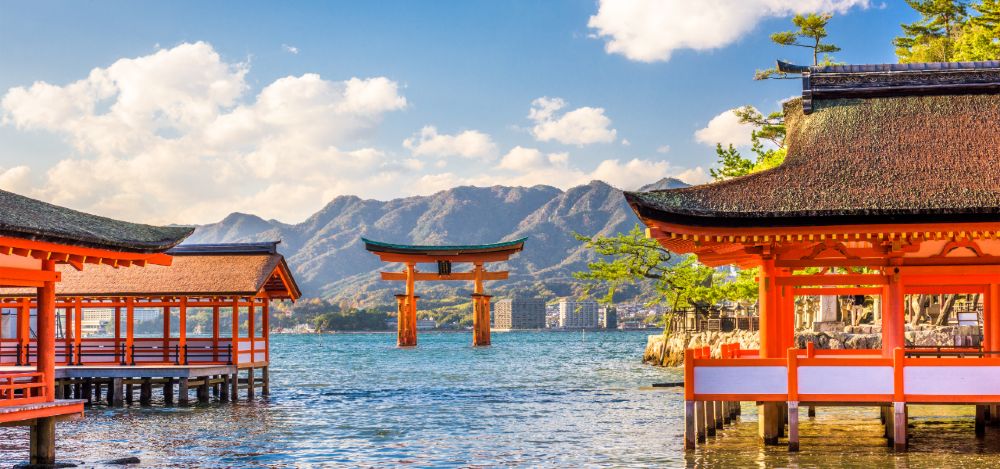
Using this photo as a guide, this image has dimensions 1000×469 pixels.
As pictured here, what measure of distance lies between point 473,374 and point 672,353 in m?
10.6

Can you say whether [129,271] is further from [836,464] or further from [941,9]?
[941,9]

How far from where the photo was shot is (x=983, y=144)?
20.5 m

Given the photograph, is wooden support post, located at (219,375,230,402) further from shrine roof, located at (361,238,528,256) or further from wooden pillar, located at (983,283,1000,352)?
shrine roof, located at (361,238,528,256)

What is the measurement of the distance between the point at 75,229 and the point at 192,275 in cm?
1642

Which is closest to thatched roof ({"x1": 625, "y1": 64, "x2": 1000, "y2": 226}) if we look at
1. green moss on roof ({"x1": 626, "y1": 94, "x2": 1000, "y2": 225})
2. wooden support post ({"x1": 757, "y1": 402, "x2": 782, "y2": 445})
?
green moss on roof ({"x1": 626, "y1": 94, "x2": 1000, "y2": 225})

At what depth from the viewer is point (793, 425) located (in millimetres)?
19609

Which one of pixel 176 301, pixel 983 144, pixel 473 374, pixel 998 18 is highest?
pixel 998 18

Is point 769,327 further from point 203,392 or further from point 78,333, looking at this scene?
point 78,333

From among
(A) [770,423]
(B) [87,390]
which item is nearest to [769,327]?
(A) [770,423]

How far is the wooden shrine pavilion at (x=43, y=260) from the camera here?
17391 millimetres

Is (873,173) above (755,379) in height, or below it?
above

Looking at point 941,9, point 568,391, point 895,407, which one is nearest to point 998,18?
point 941,9

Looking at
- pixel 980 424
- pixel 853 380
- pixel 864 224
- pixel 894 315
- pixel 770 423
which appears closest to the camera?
pixel 864 224

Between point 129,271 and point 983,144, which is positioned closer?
point 983,144
